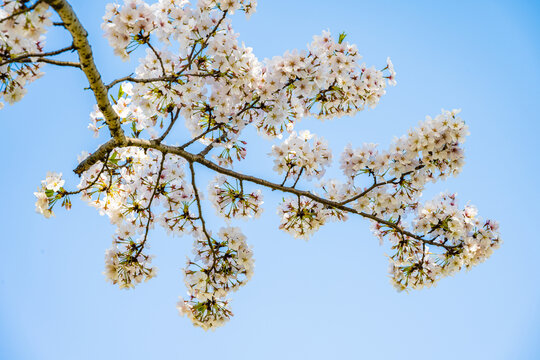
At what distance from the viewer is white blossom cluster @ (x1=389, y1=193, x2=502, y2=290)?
592cm

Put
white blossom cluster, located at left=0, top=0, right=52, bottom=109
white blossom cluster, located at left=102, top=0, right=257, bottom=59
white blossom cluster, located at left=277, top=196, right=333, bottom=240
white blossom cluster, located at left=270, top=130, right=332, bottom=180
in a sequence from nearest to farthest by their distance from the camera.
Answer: white blossom cluster, located at left=0, top=0, right=52, bottom=109, white blossom cluster, located at left=102, top=0, right=257, bottom=59, white blossom cluster, located at left=270, top=130, right=332, bottom=180, white blossom cluster, located at left=277, top=196, right=333, bottom=240

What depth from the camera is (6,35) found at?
405 cm

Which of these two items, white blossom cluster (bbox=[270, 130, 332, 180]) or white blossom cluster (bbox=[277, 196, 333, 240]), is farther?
white blossom cluster (bbox=[277, 196, 333, 240])

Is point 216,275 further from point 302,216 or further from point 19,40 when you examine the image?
point 19,40

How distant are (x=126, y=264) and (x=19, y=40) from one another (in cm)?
306

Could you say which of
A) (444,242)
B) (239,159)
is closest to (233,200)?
(239,159)

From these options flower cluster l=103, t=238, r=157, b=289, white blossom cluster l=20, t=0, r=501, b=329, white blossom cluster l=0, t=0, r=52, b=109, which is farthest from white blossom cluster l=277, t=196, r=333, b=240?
white blossom cluster l=0, t=0, r=52, b=109

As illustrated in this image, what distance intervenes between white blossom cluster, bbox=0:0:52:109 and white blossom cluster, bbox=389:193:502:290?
15.9 feet

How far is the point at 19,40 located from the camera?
4.09 m

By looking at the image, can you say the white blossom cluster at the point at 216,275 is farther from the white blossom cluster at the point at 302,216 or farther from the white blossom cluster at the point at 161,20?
the white blossom cluster at the point at 161,20

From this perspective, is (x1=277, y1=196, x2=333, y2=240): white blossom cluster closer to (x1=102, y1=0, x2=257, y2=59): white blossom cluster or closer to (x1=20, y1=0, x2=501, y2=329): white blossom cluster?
(x1=20, y1=0, x2=501, y2=329): white blossom cluster

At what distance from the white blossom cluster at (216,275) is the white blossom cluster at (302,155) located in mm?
1182

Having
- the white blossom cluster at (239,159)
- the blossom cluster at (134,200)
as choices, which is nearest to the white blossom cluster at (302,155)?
the white blossom cluster at (239,159)

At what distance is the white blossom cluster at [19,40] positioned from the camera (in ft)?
11.8
